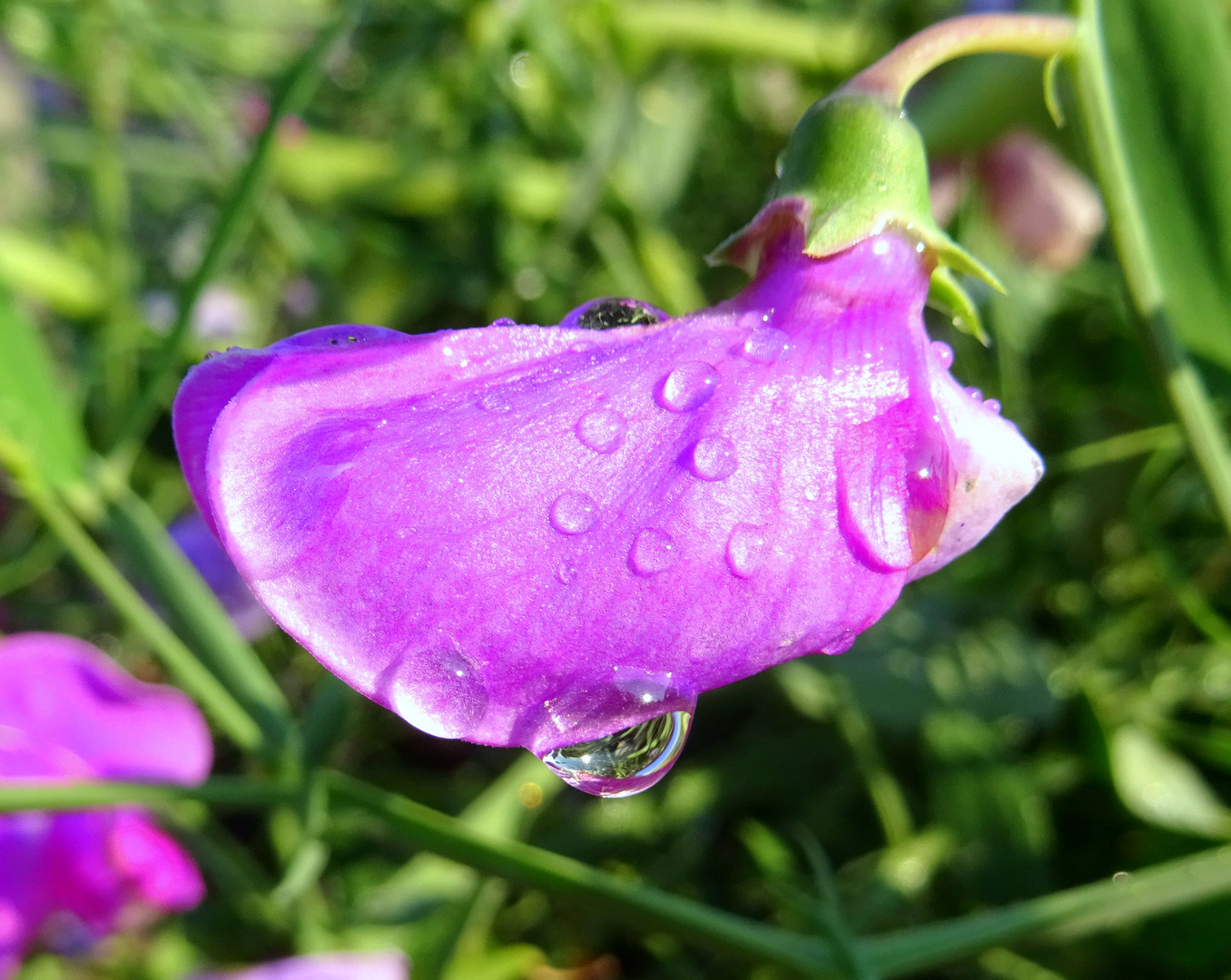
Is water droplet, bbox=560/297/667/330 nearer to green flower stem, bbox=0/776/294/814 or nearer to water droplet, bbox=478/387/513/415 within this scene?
water droplet, bbox=478/387/513/415

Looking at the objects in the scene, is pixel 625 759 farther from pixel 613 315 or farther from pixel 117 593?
pixel 117 593

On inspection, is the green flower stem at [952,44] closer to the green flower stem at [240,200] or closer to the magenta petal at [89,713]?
the green flower stem at [240,200]

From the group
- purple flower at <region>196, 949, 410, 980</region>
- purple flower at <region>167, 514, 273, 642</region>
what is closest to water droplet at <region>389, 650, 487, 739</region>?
purple flower at <region>196, 949, 410, 980</region>

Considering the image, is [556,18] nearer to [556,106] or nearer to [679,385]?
[556,106]

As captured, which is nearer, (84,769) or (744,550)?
(744,550)

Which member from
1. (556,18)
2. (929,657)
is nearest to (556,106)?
(556,18)

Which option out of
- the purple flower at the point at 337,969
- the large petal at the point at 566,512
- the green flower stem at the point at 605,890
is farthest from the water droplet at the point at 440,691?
the purple flower at the point at 337,969

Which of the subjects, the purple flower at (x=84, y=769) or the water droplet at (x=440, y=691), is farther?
the purple flower at (x=84, y=769)

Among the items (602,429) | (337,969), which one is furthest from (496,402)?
(337,969)
